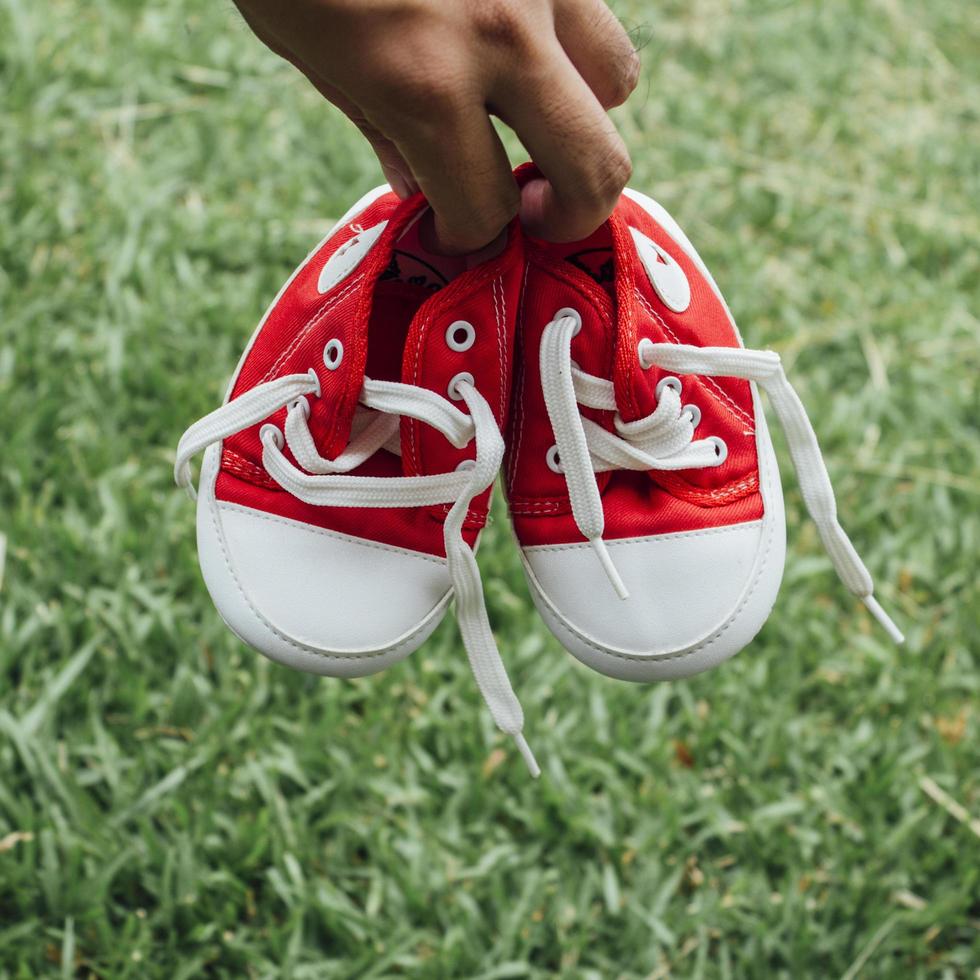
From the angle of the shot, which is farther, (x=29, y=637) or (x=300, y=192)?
(x=300, y=192)

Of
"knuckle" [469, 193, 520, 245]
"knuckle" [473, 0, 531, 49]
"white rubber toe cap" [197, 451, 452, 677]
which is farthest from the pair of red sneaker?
"knuckle" [473, 0, 531, 49]

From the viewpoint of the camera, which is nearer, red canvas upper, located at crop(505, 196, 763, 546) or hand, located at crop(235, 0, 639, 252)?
hand, located at crop(235, 0, 639, 252)

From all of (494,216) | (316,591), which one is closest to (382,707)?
(316,591)

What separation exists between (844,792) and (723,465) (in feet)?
2.95

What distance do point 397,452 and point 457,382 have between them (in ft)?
0.42

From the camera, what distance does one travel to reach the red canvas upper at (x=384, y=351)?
44.7 inches

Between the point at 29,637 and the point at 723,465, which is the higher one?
the point at 723,465

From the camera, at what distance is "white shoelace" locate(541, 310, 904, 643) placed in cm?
115

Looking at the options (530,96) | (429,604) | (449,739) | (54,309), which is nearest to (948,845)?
(449,739)

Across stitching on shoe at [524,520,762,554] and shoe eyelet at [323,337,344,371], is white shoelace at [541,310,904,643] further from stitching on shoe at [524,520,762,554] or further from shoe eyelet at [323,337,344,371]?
shoe eyelet at [323,337,344,371]

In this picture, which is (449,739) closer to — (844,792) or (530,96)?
(844,792)

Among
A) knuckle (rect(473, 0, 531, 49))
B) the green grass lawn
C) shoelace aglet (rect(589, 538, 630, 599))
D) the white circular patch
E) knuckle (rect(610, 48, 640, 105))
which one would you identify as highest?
knuckle (rect(473, 0, 531, 49))

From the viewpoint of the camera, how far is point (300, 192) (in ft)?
9.01

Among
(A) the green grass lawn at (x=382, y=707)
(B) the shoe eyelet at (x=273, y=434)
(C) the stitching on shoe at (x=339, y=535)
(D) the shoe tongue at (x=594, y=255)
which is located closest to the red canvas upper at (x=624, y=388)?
(D) the shoe tongue at (x=594, y=255)
